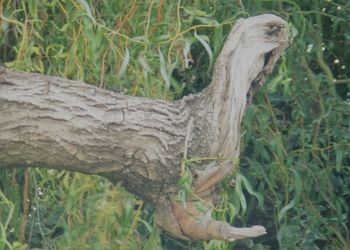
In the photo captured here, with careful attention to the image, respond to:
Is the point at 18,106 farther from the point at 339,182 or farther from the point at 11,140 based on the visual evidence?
the point at 339,182

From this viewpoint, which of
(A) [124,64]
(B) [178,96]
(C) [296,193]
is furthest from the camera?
(B) [178,96]

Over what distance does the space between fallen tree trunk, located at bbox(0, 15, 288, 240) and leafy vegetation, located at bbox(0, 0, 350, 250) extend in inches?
3.0

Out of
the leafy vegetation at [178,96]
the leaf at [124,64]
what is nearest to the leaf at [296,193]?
the leafy vegetation at [178,96]

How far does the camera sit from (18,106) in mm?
1944

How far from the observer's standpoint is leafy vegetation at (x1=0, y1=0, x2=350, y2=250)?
2.17 metres

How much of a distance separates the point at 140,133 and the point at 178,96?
760 millimetres

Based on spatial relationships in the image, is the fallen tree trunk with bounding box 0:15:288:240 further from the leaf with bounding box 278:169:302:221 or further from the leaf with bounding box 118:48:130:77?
the leaf with bounding box 278:169:302:221

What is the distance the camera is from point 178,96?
9.00ft

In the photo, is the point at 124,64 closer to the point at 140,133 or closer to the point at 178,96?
the point at 140,133

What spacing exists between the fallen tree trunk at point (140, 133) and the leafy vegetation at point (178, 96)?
0.25 feet

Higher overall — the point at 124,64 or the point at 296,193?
the point at 124,64

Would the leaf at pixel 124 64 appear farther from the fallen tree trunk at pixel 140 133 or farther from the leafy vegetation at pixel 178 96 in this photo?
the fallen tree trunk at pixel 140 133

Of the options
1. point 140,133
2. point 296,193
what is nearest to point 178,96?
point 296,193

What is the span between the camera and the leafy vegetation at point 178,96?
2.17 meters
